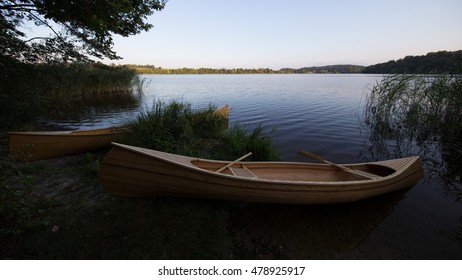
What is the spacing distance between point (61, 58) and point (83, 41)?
2.22 feet

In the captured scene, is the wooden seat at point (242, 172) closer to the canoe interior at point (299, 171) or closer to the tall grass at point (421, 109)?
the canoe interior at point (299, 171)

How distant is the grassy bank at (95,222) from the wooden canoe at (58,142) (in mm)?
557

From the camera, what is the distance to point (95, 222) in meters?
2.91

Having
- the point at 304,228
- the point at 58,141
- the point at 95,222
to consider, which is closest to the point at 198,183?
the point at 95,222

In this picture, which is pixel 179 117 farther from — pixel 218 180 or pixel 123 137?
pixel 218 180

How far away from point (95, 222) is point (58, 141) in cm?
336

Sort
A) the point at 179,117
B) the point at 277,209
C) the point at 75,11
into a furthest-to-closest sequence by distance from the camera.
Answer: the point at 179,117 < the point at 75,11 < the point at 277,209

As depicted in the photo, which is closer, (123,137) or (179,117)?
(123,137)

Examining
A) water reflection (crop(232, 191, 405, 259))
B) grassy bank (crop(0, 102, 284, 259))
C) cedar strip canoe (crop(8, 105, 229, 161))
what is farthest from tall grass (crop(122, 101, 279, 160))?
water reflection (crop(232, 191, 405, 259))

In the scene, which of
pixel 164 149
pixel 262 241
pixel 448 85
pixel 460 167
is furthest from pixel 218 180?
pixel 448 85

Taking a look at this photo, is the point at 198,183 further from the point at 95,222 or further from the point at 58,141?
the point at 58,141

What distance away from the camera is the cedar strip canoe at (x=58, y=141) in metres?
4.57

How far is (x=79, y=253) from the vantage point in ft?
7.99

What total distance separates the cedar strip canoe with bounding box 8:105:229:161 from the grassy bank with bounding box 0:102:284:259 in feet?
1.83
